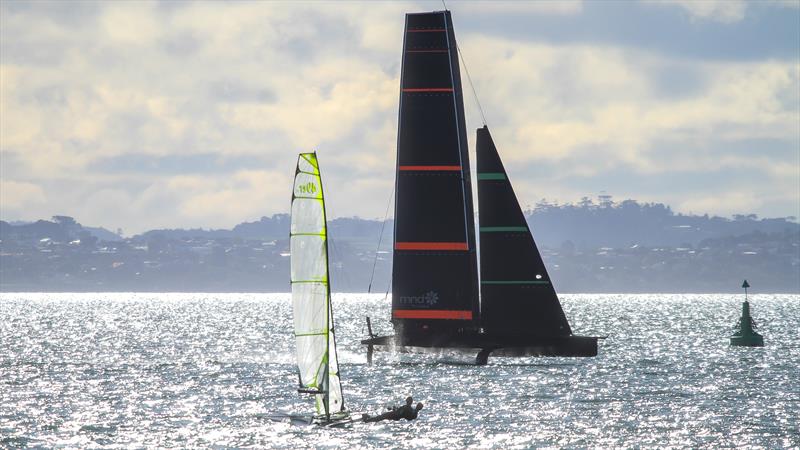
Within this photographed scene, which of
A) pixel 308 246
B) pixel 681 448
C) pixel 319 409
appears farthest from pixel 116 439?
pixel 681 448

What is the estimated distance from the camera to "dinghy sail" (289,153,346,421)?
40750 millimetres

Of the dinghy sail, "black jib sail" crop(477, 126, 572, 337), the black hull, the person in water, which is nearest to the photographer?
the dinghy sail

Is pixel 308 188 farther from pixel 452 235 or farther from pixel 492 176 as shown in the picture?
pixel 492 176

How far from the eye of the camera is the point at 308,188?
40812mm

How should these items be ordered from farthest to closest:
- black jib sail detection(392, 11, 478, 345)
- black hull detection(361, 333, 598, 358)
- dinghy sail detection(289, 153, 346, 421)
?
black jib sail detection(392, 11, 478, 345), black hull detection(361, 333, 598, 358), dinghy sail detection(289, 153, 346, 421)

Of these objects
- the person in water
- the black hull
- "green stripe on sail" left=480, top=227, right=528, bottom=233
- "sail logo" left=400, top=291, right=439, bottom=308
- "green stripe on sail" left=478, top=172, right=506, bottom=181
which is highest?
"green stripe on sail" left=478, top=172, right=506, bottom=181

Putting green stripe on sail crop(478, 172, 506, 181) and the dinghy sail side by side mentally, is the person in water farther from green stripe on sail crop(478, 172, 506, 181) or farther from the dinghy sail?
green stripe on sail crop(478, 172, 506, 181)

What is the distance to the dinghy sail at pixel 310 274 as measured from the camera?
40.8 metres

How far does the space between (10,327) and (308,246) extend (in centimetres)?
11536

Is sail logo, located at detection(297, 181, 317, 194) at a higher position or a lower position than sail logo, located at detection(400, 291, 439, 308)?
higher

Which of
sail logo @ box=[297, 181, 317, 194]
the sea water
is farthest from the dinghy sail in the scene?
the sea water

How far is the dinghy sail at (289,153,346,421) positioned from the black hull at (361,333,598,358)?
18.0 meters

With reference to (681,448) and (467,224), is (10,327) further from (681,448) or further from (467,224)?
(681,448)

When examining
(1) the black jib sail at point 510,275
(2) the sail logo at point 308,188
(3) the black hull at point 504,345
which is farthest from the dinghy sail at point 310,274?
(1) the black jib sail at point 510,275
